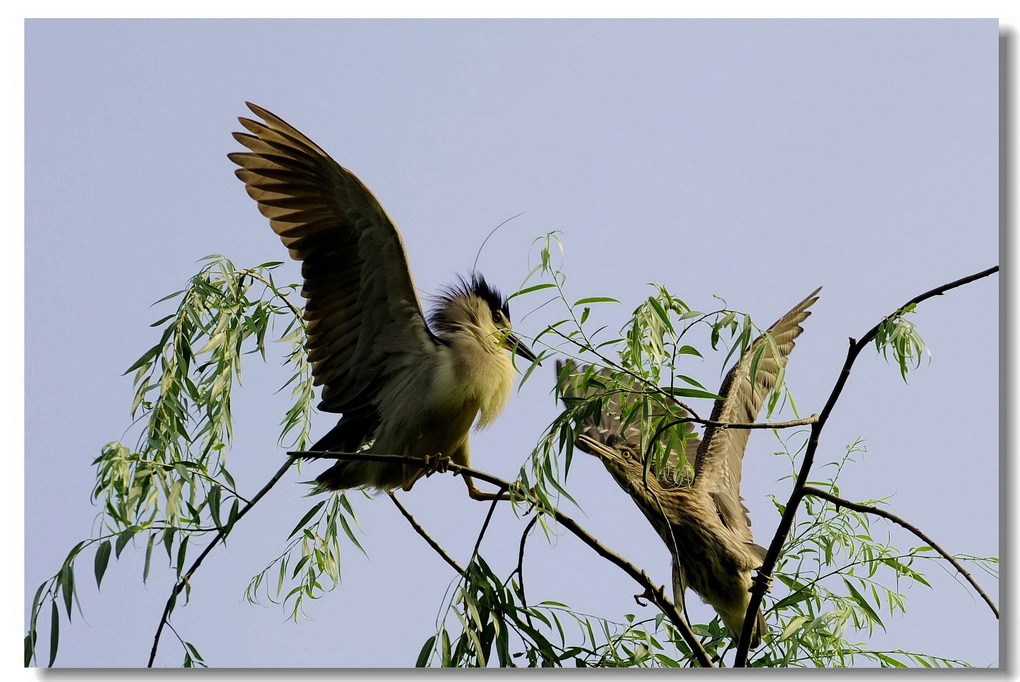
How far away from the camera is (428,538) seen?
186 cm

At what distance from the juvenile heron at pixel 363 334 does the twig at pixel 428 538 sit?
70 mm

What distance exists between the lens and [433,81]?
2.00 meters

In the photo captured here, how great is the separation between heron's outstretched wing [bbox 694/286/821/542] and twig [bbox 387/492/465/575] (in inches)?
31.5

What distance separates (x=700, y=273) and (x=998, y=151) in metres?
0.58

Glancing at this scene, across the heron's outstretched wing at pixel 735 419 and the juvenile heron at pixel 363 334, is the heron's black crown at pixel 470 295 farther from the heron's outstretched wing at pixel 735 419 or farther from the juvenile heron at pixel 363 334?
the heron's outstretched wing at pixel 735 419

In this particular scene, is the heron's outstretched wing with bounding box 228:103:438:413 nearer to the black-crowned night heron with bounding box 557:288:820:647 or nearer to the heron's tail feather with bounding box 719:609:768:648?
the black-crowned night heron with bounding box 557:288:820:647

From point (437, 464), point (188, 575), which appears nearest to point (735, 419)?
point (437, 464)

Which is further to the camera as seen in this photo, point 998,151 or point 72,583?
point 998,151

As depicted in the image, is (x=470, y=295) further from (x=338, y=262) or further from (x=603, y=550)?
(x=603, y=550)

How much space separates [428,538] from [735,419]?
100 cm
